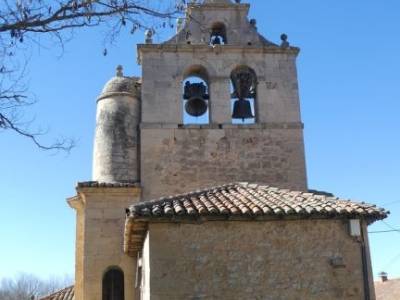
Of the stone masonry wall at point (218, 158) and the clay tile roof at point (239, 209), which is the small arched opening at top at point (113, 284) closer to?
the stone masonry wall at point (218, 158)

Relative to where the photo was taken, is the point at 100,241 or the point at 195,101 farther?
the point at 195,101

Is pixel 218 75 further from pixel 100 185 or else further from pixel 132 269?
pixel 132 269

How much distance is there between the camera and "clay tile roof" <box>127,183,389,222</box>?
9.57 metres

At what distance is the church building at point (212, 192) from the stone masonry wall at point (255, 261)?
2 cm

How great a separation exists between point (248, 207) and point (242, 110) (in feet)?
18.4

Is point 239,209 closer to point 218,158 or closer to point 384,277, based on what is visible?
point 218,158

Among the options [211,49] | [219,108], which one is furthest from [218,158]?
[211,49]

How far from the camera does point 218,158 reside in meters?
14.4

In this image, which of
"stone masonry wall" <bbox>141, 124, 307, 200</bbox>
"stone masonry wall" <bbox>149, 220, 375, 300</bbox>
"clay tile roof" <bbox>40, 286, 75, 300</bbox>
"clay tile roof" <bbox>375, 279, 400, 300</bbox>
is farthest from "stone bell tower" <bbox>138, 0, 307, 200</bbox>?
"clay tile roof" <bbox>375, 279, 400, 300</bbox>

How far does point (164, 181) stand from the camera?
46.2 feet

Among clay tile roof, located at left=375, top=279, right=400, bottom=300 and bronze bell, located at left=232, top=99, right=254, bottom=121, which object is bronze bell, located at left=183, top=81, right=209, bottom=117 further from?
clay tile roof, located at left=375, top=279, right=400, bottom=300

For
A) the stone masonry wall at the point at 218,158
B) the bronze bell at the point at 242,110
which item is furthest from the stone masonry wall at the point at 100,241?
the bronze bell at the point at 242,110

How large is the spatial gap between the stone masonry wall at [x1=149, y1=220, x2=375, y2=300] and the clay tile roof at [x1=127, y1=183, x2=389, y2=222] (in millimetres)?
225

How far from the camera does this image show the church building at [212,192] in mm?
9578
